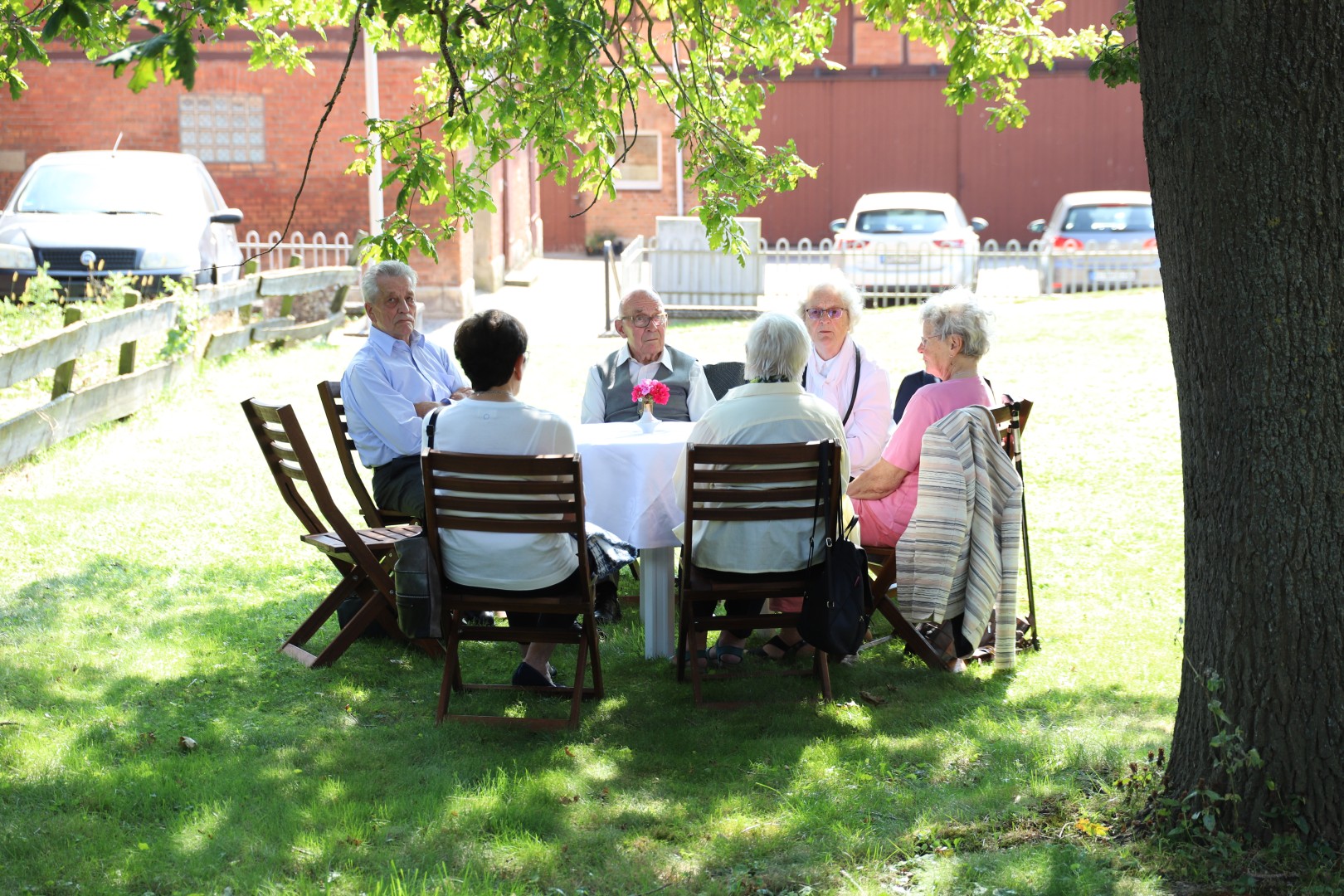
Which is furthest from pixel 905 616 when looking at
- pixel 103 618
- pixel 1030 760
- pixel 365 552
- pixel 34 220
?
pixel 34 220

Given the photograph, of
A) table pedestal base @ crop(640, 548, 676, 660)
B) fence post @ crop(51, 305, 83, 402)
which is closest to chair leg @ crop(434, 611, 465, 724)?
table pedestal base @ crop(640, 548, 676, 660)

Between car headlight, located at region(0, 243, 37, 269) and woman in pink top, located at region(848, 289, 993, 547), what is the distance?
10.5 m

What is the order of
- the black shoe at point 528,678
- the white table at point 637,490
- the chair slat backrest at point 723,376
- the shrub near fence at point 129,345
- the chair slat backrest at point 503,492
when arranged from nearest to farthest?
the chair slat backrest at point 503,492 < the black shoe at point 528,678 < the white table at point 637,490 < the chair slat backrest at point 723,376 < the shrub near fence at point 129,345

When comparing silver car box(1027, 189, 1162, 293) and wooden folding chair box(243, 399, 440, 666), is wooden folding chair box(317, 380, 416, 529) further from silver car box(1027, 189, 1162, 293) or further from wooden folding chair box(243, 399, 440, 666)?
silver car box(1027, 189, 1162, 293)

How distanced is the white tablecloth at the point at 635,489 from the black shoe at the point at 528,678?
62 cm

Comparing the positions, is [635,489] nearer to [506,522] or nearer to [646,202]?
[506,522]

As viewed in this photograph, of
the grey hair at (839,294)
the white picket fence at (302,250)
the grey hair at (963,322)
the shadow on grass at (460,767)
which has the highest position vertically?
the white picket fence at (302,250)

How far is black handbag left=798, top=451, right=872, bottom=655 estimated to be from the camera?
4699 millimetres

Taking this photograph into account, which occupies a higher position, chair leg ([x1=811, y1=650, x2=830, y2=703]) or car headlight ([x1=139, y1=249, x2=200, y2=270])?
car headlight ([x1=139, y1=249, x2=200, y2=270])

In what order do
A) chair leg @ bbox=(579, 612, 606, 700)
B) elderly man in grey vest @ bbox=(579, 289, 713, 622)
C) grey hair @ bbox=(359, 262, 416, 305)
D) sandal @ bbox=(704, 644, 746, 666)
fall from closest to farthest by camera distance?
chair leg @ bbox=(579, 612, 606, 700) → sandal @ bbox=(704, 644, 746, 666) → grey hair @ bbox=(359, 262, 416, 305) → elderly man in grey vest @ bbox=(579, 289, 713, 622)

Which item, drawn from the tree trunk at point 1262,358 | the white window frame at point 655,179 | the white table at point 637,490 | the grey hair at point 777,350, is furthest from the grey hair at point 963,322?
the white window frame at point 655,179

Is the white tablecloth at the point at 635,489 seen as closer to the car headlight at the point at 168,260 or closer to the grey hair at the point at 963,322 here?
the grey hair at the point at 963,322

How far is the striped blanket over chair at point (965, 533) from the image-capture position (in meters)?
5.04

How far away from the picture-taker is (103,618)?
5.84m
